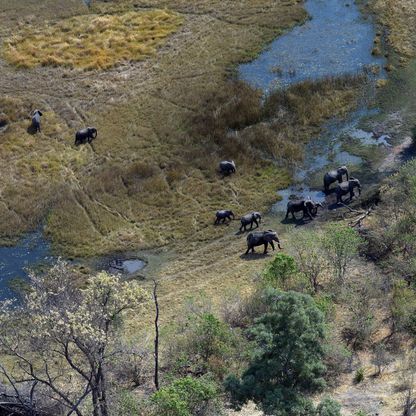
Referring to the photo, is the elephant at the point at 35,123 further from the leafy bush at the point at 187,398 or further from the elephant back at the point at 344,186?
the leafy bush at the point at 187,398

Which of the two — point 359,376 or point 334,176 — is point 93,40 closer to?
point 334,176

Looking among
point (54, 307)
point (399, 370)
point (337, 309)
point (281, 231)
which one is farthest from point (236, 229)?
point (54, 307)

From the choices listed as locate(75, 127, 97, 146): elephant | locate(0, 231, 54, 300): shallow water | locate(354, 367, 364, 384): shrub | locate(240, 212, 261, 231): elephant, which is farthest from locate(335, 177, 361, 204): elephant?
locate(75, 127, 97, 146): elephant

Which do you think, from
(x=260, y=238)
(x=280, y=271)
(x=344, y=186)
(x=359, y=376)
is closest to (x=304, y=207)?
(x=344, y=186)

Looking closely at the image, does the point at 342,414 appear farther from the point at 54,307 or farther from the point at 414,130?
the point at 414,130

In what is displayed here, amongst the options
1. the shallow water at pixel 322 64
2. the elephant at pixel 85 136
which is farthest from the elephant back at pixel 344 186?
the elephant at pixel 85 136

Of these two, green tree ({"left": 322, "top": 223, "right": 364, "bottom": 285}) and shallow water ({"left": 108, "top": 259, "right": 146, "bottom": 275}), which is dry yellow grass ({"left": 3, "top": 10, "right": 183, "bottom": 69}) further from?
green tree ({"left": 322, "top": 223, "right": 364, "bottom": 285})
